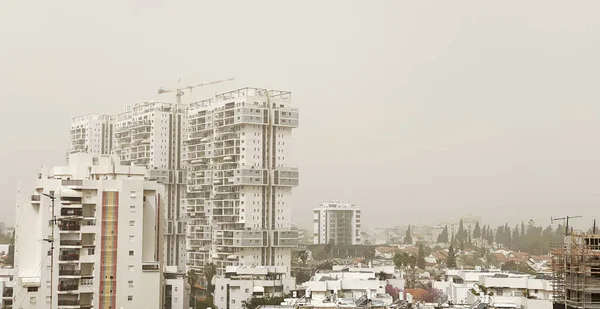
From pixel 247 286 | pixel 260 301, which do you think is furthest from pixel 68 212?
pixel 247 286

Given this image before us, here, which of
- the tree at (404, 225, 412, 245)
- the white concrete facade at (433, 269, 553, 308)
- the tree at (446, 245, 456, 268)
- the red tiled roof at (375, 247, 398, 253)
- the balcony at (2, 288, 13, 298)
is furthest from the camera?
the tree at (404, 225, 412, 245)

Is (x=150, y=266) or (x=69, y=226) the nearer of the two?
(x=69, y=226)

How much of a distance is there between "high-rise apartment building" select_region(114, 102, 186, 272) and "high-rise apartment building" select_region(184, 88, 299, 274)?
3670 mm

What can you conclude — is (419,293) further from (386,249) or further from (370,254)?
(386,249)

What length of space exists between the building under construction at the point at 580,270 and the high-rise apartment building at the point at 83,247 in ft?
37.2

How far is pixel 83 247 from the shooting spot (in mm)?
22047

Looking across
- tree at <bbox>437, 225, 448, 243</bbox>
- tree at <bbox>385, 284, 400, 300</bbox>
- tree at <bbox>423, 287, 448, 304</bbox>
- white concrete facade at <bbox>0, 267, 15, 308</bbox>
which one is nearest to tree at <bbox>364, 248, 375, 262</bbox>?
tree at <bbox>437, 225, 448, 243</bbox>

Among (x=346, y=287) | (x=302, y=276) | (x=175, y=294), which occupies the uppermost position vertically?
(x=346, y=287)

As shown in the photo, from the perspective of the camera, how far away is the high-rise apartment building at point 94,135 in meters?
49.4

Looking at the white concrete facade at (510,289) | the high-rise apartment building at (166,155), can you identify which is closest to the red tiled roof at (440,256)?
the high-rise apartment building at (166,155)

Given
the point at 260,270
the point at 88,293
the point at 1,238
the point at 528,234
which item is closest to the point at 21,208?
the point at 88,293

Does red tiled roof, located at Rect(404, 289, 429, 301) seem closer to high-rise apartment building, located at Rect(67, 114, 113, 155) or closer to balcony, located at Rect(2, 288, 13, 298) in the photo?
balcony, located at Rect(2, 288, 13, 298)

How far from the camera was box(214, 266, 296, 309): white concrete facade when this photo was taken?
1180 inches

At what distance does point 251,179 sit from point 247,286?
702cm
